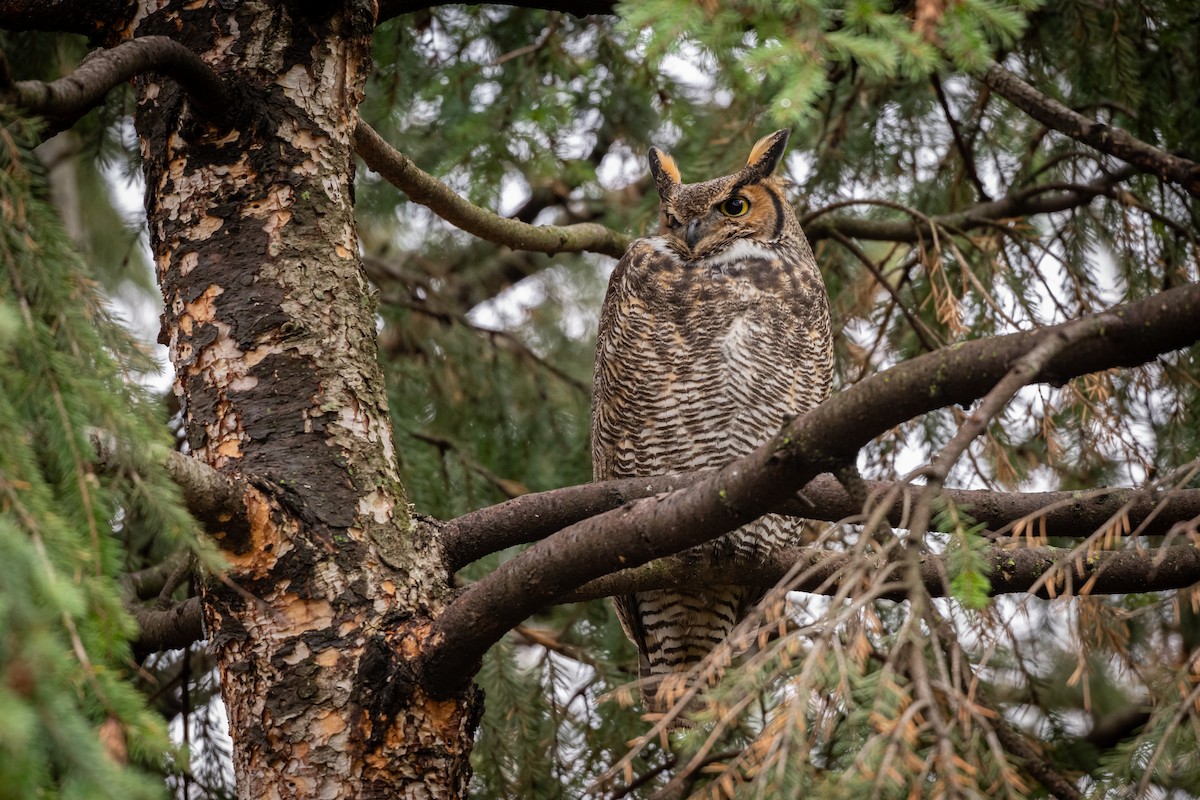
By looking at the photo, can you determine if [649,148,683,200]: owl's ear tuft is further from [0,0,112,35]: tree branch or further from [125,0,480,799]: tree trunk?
[0,0,112,35]: tree branch

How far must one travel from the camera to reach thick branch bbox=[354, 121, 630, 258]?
8.16 feet

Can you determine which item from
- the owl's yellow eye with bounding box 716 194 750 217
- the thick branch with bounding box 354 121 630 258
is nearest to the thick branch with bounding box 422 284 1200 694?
the thick branch with bounding box 354 121 630 258

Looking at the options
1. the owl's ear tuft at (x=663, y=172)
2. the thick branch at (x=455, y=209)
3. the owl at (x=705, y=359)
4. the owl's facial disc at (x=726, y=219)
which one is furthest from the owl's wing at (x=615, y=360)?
the thick branch at (x=455, y=209)

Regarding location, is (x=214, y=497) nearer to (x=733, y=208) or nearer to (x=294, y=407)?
Result: (x=294, y=407)

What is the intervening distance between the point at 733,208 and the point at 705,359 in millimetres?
576

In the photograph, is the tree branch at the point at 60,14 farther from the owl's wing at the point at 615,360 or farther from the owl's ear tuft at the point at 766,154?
the owl's ear tuft at the point at 766,154

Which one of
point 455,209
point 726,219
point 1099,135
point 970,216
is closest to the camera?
point 1099,135

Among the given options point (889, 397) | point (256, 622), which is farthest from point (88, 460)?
point (889, 397)

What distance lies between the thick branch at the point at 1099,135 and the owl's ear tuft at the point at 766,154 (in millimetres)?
814

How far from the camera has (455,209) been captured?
8.48 ft

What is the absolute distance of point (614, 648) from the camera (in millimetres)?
3553

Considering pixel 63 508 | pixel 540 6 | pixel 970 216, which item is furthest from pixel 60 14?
pixel 970 216

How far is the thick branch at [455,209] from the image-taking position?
249 centimetres

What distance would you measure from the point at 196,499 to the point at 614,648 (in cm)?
207
